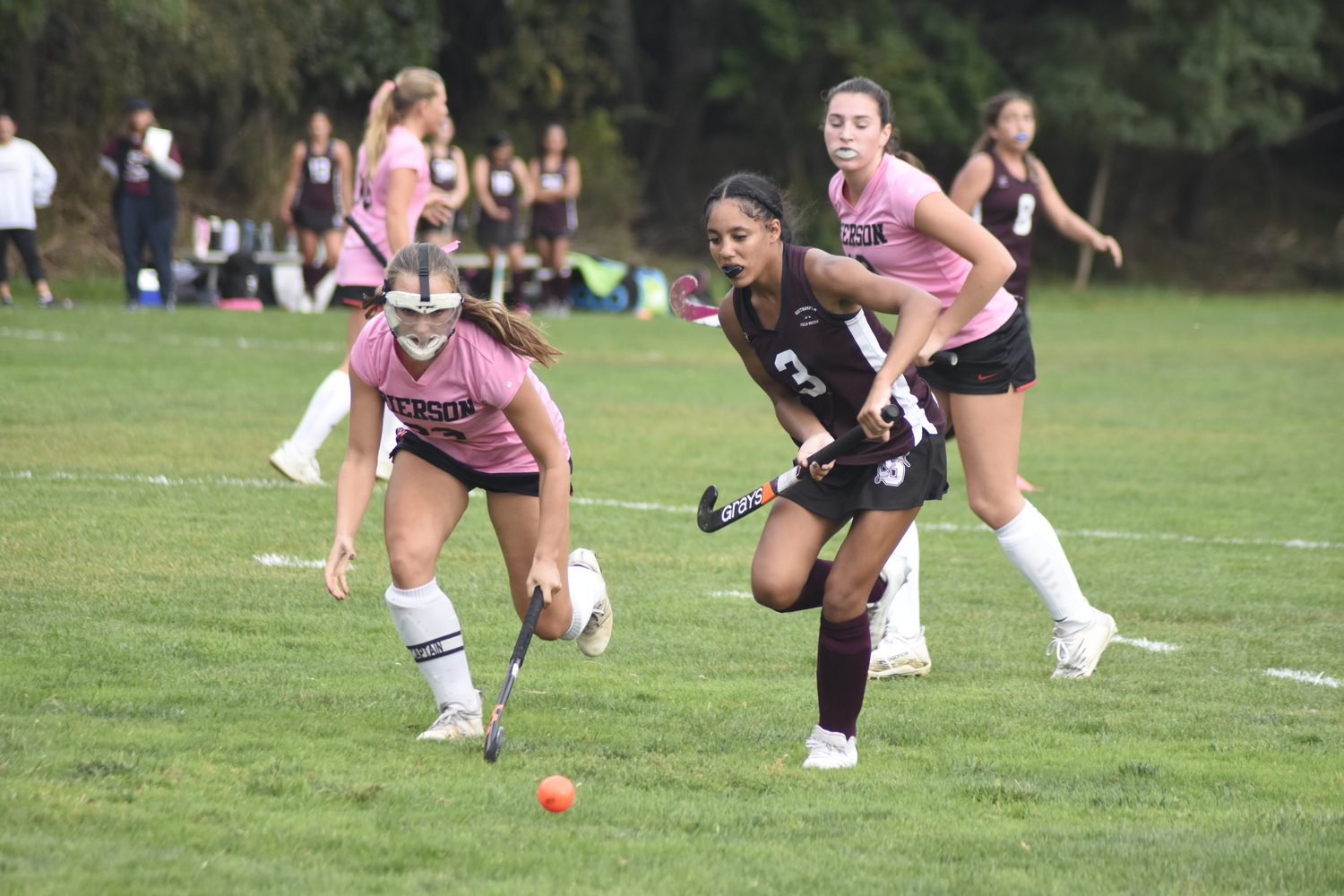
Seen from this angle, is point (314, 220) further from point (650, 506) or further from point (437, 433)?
point (437, 433)

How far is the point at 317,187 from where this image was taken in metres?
18.3

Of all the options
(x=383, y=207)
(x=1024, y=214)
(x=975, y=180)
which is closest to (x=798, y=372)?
(x=383, y=207)

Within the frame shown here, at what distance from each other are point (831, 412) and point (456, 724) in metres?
1.38

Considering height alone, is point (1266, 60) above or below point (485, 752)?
above

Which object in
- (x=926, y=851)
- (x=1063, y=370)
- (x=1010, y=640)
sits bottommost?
(x=1063, y=370)

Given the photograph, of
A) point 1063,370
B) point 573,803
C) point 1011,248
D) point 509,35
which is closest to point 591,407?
point 1011,248

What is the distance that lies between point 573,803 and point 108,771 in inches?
44.2

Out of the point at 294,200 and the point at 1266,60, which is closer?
the point at 294,200

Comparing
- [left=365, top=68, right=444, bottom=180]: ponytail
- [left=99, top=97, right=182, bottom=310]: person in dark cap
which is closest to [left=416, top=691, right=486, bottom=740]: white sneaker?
[left=365, top=68, right=444, bottom=180]: ponytail

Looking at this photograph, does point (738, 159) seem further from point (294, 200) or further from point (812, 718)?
point (812, 718)

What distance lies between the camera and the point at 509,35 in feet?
91.1

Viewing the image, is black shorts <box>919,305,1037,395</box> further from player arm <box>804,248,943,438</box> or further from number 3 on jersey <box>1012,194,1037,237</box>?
number 3 on jersey <box>1012,194,1037,237</box>

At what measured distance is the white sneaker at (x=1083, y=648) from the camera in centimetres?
512

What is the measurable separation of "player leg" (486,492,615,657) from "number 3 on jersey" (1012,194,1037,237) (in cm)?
445
